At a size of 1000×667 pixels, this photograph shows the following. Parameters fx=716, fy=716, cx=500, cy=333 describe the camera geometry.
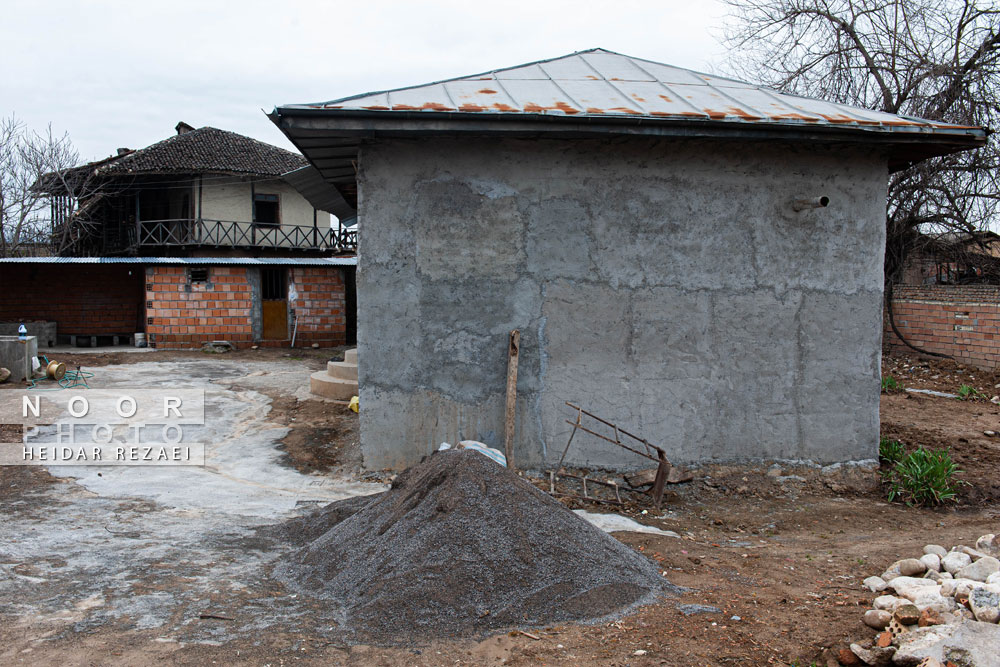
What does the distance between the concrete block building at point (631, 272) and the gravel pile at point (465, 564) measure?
6.54 ft

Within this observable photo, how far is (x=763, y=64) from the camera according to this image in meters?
16.0

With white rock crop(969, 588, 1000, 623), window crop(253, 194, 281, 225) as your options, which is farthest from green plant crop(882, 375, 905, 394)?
window crop(253, 194, 281, 225)

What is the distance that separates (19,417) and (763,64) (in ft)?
50.9

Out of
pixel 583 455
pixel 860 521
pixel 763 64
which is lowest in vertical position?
pixel 860 521

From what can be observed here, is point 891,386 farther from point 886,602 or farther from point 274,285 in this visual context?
point 274,285

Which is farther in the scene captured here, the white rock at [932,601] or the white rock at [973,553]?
the white rock at [973,553]

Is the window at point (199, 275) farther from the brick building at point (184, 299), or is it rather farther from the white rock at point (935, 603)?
the white rock at point (935, 603)

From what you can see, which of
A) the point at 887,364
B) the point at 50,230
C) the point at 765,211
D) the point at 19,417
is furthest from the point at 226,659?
the point at 50,230

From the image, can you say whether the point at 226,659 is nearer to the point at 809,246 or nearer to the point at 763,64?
the point at 809,246

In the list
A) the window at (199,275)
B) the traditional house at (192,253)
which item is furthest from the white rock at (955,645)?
the window at (199,275)

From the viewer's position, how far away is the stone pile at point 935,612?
288 cm

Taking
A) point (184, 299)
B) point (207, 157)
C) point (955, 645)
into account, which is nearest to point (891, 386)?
point (955, 645)

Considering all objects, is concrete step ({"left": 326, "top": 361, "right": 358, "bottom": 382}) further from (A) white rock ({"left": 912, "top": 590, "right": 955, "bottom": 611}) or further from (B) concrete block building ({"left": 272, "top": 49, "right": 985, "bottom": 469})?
(A) white rock ({"left": 912, "top": 590, "right": 955, "bottom": 611})

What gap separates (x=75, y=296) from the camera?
19984 mm
